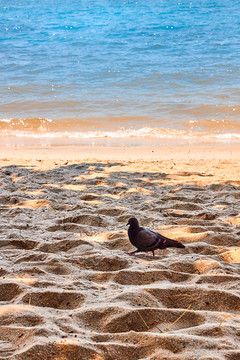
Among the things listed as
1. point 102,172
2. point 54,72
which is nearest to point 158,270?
point 102,172

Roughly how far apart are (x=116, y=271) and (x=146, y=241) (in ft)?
1.23

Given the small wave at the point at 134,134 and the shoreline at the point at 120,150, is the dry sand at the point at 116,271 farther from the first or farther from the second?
the small wave at the point at 134,134

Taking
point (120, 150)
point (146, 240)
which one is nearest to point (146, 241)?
point (146, 240)

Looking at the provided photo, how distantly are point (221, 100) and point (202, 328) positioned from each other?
525 inches

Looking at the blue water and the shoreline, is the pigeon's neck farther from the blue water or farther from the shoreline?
the blue water

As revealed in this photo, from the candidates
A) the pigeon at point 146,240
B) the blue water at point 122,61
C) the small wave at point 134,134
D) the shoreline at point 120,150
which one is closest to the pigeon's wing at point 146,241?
the pigeon at point 146,240

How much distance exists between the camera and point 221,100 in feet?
48.0

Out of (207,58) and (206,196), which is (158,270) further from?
(207,58)

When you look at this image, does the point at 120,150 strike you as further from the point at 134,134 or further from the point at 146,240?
the point at 146,240

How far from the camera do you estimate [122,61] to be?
68.8 feet

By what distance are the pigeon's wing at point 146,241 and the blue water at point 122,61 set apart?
29.8 feet

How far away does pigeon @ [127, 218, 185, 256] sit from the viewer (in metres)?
3.19

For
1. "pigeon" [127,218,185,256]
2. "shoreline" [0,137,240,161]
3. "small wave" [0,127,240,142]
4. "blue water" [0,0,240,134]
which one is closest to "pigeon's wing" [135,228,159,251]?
"pigeon" [127,218,185,256]

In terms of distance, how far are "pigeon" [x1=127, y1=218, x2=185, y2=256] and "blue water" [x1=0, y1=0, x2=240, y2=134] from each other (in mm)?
9041
